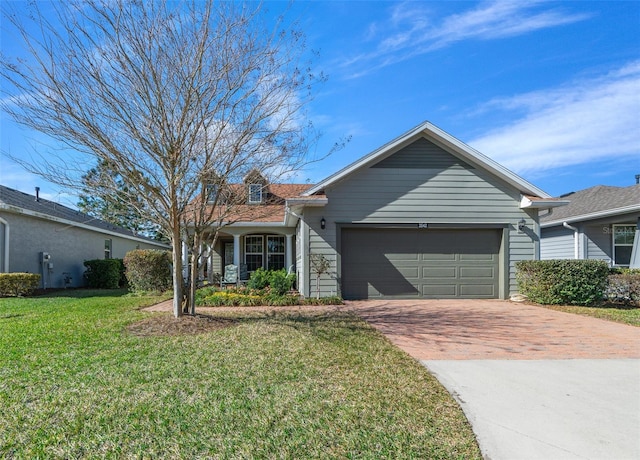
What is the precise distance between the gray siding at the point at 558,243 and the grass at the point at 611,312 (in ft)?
19.4

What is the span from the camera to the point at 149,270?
43.2 ft

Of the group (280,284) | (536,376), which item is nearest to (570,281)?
(536,376)

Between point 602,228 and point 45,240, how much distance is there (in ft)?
73.0

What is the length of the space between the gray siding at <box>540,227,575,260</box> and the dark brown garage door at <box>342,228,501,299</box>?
6343mm

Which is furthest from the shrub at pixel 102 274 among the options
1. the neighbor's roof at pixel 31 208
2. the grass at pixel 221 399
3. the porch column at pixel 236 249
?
the grass at pixel 221 399

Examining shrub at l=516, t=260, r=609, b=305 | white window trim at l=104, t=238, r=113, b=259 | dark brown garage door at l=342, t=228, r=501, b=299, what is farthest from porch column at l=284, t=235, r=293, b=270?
white window trim at l=104, t=238, r=113, b=259

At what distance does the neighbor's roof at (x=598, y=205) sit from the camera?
41.1ft

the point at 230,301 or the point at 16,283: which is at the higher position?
the point at 16,283

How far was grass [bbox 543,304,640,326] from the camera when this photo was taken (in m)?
7.93

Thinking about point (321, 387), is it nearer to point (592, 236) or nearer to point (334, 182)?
point (334, 182)

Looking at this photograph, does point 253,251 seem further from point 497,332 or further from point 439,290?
point 497,332

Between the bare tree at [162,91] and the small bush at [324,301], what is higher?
the bare tree at [162,91]

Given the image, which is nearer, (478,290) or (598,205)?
(478,290)

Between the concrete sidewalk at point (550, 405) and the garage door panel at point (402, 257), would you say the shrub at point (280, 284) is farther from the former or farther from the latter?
the concrete sidewalk at point (550, 405)
